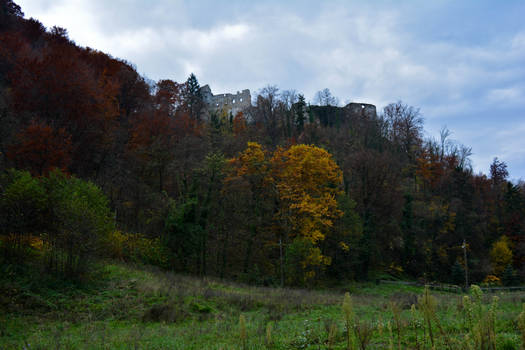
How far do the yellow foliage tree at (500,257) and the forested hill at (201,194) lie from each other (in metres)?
0.15

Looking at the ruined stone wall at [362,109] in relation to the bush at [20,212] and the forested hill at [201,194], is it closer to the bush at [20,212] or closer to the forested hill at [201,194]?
the forested hill at [201,194]

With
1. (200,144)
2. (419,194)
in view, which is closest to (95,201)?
(200,144)

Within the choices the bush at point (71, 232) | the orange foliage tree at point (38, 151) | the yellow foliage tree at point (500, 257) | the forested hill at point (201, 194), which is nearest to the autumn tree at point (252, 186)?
the forested hill at point (201, 194)

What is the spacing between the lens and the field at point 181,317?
7887 millimetres

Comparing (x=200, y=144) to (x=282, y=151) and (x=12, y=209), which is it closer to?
(x=282, y=151)

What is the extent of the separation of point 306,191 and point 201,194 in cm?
935

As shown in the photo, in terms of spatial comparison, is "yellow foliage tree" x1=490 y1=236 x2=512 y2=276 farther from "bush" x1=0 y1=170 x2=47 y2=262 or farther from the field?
"bush" x1=0 y1=170 x2=47 y2=262

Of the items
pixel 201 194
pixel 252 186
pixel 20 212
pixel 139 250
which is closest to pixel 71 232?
pixel 20 212

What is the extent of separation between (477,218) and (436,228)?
22.2ft

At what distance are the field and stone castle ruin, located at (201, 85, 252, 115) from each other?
65.3 metres

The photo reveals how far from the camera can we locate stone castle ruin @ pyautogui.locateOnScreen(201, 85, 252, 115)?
82.3 meters

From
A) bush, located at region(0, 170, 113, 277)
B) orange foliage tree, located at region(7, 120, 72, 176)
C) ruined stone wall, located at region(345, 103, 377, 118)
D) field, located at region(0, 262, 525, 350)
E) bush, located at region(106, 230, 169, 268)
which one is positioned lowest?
field, located at region(0, 262, 525, 350)

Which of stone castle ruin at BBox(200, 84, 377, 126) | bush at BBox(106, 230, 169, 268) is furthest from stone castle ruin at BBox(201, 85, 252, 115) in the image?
bush at BBox(106, 230, 169, 268)

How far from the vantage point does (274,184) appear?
33094 mm
